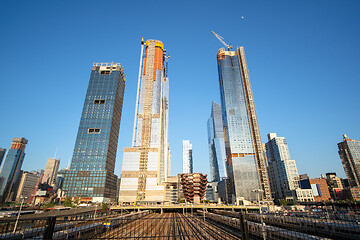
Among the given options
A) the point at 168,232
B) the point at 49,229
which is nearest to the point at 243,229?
the point at 49,229

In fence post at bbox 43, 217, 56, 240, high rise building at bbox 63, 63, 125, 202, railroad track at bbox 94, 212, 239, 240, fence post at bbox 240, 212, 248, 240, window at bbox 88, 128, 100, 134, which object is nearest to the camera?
fence post at bbox 43, 217, 56, 240

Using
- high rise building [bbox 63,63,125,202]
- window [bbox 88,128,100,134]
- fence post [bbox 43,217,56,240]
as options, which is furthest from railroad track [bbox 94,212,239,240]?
window [bbox 88,128,100,134]

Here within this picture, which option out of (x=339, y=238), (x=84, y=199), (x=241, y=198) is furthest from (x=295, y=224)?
(x=84, y=199)

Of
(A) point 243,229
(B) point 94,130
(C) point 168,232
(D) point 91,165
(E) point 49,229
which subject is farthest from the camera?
(B) point 94,130

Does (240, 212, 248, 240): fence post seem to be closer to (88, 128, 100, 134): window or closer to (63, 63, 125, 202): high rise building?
(63, 63, 125, 202): high rise building

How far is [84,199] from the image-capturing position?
171 metres

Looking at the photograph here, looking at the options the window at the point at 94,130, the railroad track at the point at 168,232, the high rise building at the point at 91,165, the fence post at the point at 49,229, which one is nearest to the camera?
the fence post at the point at 49,229

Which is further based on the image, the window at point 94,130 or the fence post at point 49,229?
the window at point 94,130

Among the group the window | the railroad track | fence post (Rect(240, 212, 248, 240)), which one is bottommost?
the railroad track

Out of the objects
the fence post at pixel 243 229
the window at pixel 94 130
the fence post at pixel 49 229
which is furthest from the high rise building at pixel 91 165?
the fence post at pixel 243 229

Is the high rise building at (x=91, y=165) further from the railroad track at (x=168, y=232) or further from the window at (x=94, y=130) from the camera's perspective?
the railroad track at (x=168, y=232)

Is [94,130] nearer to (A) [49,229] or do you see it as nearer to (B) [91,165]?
(B) [91,165]

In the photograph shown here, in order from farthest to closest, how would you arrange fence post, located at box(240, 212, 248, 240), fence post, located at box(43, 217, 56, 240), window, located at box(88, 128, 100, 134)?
1. window, located at box(88, 128, 100, 134)
2. fence post, located at box(240, 212, 248, 240)
3. fence post, located at box(43, 217, 56, 240)

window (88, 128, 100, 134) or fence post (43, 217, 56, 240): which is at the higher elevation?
window (88, 128, 100, 134)
